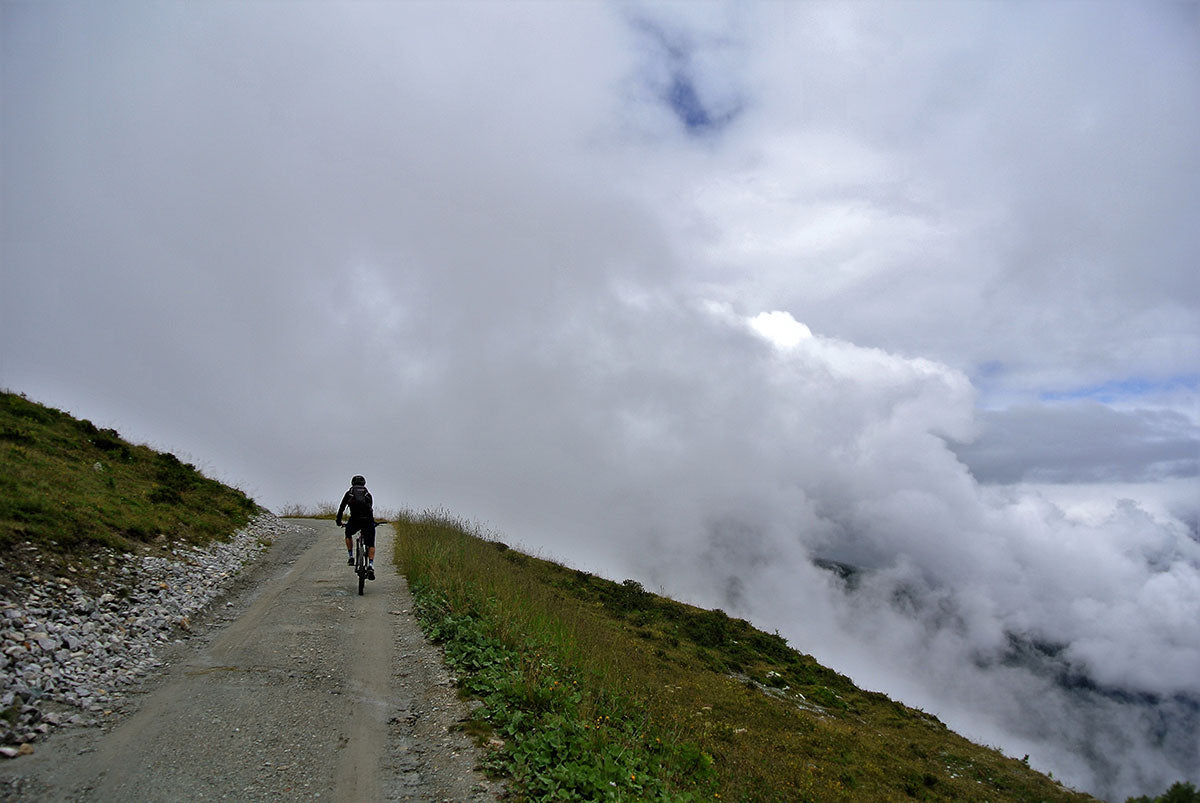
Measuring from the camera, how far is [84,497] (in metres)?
15.2

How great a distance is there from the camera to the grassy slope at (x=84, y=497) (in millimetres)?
11695

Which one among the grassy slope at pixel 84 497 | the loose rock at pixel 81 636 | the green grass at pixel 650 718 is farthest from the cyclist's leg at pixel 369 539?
the grassy slope at pixel 84 497

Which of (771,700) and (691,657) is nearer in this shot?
(771,700)

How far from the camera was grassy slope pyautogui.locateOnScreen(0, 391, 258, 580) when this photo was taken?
11695 mm

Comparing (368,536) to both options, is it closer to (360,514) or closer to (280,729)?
(360,514)

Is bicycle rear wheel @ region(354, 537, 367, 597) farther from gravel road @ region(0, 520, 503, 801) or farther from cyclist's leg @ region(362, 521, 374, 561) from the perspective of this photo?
gravel road @ region(0, 520, 503, 801)

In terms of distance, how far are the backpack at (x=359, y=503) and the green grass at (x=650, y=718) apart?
223 centimetres

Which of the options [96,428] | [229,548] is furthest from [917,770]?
[96,428]

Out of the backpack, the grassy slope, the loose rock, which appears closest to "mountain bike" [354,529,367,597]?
the backpack

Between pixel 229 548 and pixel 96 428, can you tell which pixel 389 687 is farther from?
pixel 96 428

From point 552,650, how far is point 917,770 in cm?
1141

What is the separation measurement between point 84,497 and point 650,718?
15512 millimetres

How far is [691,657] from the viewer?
24266mm

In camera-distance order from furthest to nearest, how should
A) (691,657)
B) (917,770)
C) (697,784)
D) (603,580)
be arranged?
(603,580), (691,657), (917,770), (697,784)
